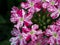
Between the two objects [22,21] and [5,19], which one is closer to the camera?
[22,21]

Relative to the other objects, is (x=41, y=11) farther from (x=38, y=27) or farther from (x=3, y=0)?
(x=3, y=0)

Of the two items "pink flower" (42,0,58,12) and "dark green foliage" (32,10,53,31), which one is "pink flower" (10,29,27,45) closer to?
"dark green foliage" (32,10,53,31)

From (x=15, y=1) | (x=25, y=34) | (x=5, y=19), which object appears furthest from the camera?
(x=5, y=19)

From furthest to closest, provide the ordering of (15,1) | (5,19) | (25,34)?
(5,19), (15,1), (25,34)

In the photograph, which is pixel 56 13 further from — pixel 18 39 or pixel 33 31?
pixel 18 39

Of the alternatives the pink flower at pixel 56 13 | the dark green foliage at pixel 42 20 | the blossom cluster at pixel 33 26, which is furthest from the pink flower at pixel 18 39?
the pink flower at pixel 56 13

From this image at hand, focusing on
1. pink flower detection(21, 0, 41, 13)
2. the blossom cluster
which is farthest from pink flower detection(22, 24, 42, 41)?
pink flower detection(21, 0, 41, 13)

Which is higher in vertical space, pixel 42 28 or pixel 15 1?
pixel 15 1

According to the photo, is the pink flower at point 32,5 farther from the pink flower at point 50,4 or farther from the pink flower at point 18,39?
the pink flower at point 18,39

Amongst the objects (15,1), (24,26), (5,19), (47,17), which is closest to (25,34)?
(24,26)
